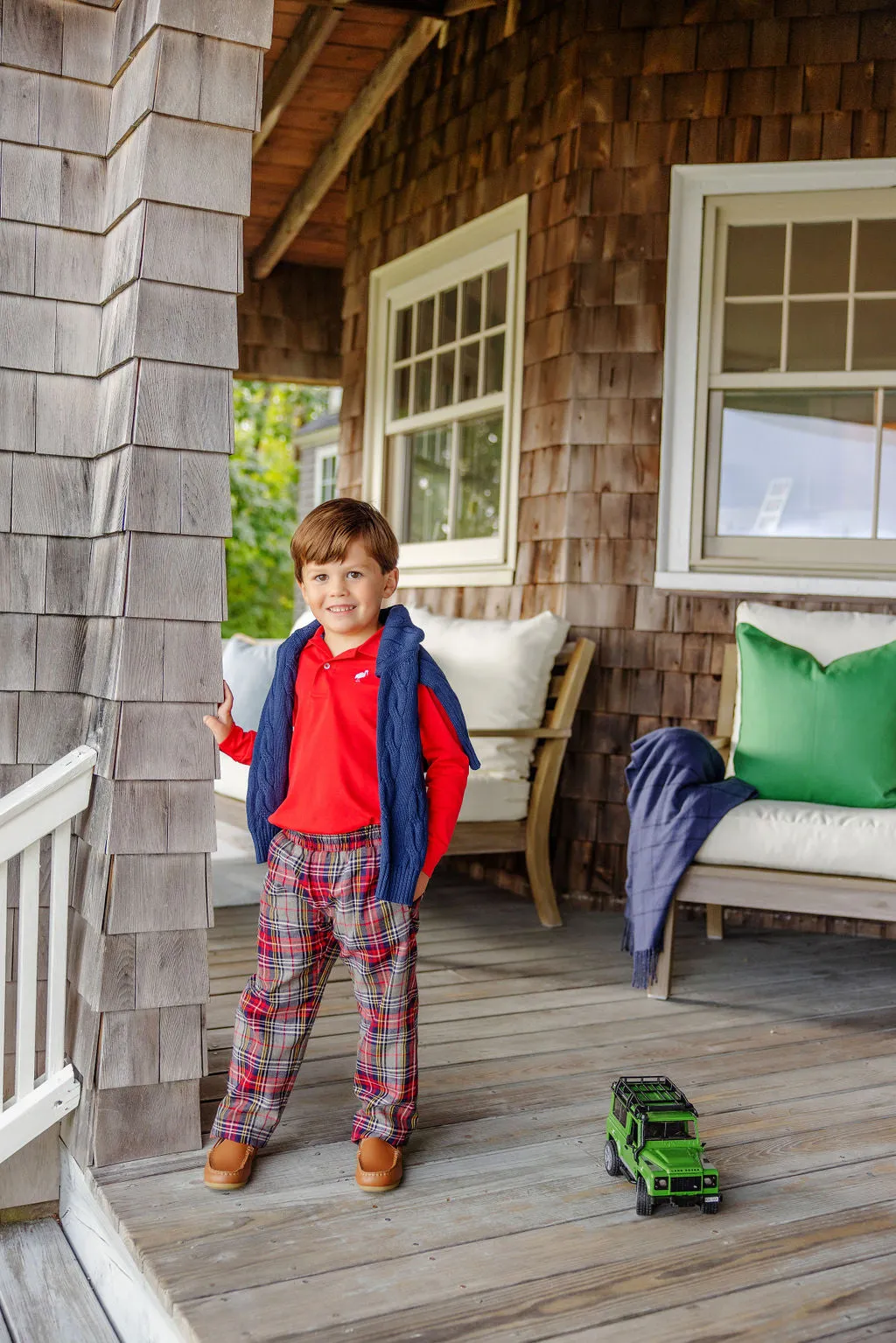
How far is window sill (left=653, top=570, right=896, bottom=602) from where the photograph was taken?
3777mm

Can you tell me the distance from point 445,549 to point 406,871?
2.94 meters

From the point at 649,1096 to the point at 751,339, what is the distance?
9.05ft

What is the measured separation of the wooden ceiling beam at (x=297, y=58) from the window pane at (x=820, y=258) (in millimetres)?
1744

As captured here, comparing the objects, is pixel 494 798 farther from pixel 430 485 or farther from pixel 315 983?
pixel 430 485

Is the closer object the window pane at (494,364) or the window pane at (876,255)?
the window pane at (876,255)

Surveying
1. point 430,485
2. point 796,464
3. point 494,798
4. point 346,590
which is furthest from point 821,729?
point 430,485

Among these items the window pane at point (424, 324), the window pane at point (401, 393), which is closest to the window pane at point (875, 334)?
the window pane at point (424, 324)

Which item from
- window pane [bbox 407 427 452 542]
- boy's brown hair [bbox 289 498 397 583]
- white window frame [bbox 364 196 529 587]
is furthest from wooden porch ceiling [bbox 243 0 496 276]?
boy's brown hair [bbox 289 498 397 583]

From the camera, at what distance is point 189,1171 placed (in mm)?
1964

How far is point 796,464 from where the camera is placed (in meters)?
3.95

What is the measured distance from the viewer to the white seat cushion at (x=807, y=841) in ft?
9.72

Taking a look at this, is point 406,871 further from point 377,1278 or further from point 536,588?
point 536,588

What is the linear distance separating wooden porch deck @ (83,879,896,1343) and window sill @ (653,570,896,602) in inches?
53.2

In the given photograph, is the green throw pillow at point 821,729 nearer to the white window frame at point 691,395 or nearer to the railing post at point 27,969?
the white window frame at point 691,395
